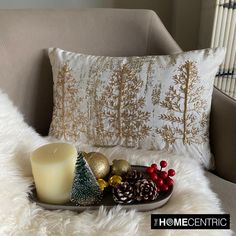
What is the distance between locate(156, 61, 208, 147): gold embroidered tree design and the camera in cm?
97

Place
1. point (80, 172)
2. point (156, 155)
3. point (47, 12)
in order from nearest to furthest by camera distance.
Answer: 1. point (80, 172)
2. point (156, 155)
3. point (47, 12)

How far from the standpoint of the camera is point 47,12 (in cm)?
114

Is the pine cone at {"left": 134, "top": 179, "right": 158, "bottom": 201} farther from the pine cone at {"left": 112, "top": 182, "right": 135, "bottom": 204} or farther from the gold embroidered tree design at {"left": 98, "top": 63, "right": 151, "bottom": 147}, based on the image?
the gold embroidered tree design at {"left": 98, "top": 63, "right": 151, "bottom": 147}

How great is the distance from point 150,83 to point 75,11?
38cm

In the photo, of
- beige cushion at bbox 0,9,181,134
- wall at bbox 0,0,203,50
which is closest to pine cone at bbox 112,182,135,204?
beige cushion at bbox 0,9,181,134

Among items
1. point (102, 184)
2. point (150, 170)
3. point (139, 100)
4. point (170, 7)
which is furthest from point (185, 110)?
point (170, 7)

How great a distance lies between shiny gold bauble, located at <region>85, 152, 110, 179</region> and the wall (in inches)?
36.2

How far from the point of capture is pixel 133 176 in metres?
0.81

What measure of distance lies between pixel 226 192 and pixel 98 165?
360 millimetres

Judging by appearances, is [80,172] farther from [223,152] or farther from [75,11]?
[75,11]

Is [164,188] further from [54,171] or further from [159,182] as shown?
[54,171]

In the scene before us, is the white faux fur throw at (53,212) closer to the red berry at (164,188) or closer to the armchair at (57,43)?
the red berry at (164,188)

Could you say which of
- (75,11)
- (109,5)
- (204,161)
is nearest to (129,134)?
(204,161)

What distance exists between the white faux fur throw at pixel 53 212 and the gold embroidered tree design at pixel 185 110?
0.36 feet
